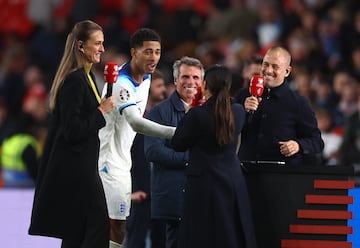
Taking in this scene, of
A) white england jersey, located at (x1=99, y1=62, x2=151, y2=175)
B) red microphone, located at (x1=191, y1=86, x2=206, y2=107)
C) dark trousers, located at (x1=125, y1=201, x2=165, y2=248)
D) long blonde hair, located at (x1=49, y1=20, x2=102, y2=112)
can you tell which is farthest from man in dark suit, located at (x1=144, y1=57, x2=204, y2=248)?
long blonde hair, located at (x1=49, y1=20, x2=102, y2=112)

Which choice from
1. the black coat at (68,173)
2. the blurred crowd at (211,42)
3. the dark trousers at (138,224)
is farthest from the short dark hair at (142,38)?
the blurred crowd at (211,42)

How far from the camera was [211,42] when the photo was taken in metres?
17.0

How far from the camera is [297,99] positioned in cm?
962

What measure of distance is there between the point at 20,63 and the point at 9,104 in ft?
2.79

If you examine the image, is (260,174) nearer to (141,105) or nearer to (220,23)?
(141,105)

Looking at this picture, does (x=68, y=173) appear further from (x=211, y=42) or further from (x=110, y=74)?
(x=211, y=42)

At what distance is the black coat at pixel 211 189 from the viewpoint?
29.1 ft

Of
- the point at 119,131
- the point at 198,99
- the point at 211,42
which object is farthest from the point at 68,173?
the point at 211,42

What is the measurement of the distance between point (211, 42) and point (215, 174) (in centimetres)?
825

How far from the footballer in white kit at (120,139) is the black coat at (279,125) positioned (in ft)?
2.47

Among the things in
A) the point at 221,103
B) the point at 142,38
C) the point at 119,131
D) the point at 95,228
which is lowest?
the point at 95,228

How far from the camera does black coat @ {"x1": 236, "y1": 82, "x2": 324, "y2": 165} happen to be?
31.4 ft

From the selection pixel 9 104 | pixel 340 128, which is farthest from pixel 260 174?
pixel 9 104

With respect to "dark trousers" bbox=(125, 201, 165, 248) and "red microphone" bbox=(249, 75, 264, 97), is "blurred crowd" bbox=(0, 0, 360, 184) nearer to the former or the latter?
"dark trousers" bbox=(125, 201, 165, 248)
